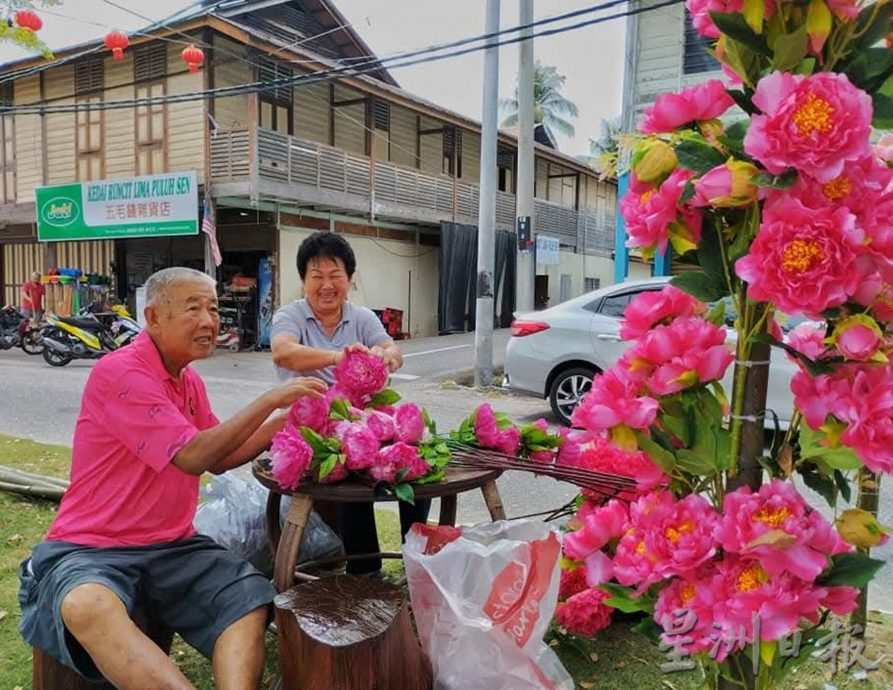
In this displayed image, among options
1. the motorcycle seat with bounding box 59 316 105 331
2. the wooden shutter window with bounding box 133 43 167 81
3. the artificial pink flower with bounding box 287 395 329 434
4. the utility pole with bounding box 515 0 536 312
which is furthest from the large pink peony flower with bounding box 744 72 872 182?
the wooden shutter window with bounding box 133 43 167 81

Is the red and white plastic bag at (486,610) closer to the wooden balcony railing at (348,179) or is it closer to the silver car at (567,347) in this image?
the silver car at (567,347)

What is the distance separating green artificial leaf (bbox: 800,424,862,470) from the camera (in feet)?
3.69

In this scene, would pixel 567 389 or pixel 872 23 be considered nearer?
pixel 872 23

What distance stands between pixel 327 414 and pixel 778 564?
1450 mm

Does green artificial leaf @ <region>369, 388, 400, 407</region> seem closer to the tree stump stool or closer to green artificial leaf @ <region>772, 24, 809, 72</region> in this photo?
the tree stump stool

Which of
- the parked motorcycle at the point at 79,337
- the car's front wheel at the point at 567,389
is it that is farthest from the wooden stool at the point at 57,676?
the parked motorcycle at the point at 79,337

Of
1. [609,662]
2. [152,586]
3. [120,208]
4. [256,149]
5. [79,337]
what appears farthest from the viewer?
[120,208]

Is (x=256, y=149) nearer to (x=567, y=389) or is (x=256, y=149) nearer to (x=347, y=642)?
(x=567, y=389)

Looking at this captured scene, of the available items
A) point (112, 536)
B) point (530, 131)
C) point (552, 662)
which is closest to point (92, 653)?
point (112, 536)

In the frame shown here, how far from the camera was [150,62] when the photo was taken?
14.2m

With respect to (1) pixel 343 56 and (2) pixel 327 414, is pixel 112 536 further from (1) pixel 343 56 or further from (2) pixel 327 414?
(1) pixel 343 56

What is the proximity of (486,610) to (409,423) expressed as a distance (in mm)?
629

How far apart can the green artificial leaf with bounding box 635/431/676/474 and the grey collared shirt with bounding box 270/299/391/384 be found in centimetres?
177

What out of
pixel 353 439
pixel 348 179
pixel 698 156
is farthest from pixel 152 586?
pixel 348 179
